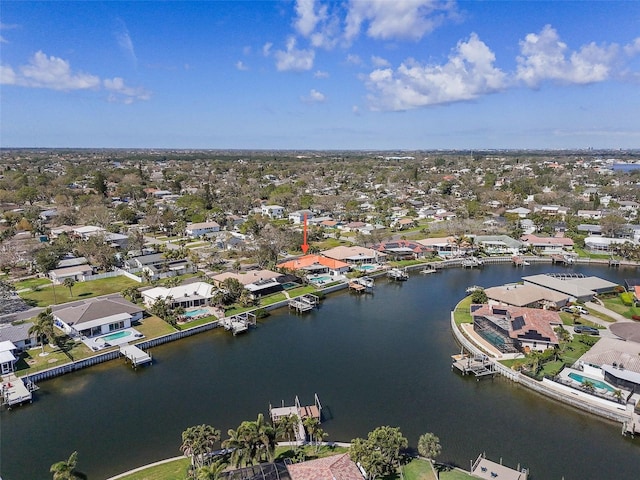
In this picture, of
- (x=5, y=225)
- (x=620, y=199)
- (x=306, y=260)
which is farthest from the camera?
(x=620, y=199)

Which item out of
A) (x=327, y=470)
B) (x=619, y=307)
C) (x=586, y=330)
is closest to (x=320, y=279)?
(x=586, y=330)

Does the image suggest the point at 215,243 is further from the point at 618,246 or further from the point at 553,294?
the point at 618,246

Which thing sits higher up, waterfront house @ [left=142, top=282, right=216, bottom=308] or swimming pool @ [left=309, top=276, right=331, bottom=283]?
waterfront house @ [left=142, top=282, right=216, bottom=308]

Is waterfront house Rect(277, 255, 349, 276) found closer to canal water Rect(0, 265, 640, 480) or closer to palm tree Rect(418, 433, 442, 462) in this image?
canal water Rect(0, 265, 640, 480)

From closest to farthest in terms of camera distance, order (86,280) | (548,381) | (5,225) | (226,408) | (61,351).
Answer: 1. (226,408)
2. (548,381)
3. (61,351)
4. (86,280)
5. (5,225)

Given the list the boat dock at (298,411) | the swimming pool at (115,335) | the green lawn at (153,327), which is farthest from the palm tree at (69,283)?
the boat dock at (298,411)

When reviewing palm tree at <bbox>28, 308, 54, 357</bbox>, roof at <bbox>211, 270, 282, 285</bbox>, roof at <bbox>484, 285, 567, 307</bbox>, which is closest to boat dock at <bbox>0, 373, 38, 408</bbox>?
palm tree at <bbox>28, 308, 54, 357</bbox>

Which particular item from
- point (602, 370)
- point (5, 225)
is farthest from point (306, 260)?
point (5, 225)

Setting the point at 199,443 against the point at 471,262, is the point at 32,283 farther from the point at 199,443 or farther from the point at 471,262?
the point at 471,262
